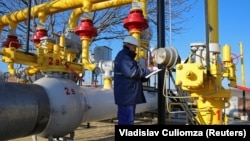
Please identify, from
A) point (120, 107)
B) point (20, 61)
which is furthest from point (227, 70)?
point (20, 61)

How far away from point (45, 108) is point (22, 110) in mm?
367

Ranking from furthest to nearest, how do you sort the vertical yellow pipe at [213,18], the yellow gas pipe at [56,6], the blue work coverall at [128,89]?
1. the yellow gas pipe at [56,6]
2. the vertical yellow pipe at [213,18]
3. the blue work coverall at [128,89]

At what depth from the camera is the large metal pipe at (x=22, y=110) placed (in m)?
2.86

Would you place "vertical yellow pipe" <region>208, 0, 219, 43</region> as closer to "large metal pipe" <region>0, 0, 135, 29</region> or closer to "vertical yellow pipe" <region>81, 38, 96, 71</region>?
"vertical yellow pipe" <region>81, 38, 96, 71</region>

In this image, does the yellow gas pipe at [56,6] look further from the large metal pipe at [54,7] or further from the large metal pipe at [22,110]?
the large metal pipe at [22,110]

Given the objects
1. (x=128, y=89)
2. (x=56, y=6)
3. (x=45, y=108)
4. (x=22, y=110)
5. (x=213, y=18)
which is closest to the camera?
(x=22, y=110)

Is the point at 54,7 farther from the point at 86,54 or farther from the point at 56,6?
the point at 86,54

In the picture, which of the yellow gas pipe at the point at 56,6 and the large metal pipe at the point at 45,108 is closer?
the large metal pipe at the point at 45,108

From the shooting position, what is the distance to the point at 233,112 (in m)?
7.59

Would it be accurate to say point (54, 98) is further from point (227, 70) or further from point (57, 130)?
point (227, 70)

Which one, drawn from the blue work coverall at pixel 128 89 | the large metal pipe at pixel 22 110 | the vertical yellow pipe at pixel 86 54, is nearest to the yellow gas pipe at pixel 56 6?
the vertical yellow pipe at pixel 86 54

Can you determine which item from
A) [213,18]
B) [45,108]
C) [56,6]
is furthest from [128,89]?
[56,6]

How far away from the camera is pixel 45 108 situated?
3332mm

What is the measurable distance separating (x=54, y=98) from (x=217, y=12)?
221 cm
